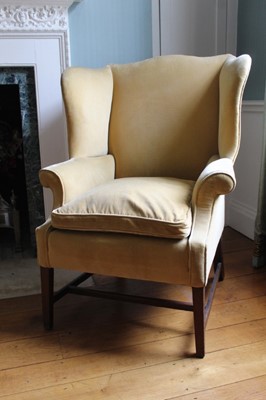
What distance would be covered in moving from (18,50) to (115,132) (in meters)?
0.67

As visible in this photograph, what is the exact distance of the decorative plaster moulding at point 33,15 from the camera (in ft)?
6.12

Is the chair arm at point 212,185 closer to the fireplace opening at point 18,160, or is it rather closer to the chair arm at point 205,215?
the chair arm at point 205,215

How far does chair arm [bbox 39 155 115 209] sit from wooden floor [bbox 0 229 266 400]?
0.48m

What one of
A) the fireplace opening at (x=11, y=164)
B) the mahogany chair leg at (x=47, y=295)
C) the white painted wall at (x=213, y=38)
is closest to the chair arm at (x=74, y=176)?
the mahogany chair leg at (x=47, y=295)

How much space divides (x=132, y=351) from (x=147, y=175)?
75cm

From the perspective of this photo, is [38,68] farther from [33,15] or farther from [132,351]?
[132,351]

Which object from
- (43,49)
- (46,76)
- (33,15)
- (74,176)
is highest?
(33,15)

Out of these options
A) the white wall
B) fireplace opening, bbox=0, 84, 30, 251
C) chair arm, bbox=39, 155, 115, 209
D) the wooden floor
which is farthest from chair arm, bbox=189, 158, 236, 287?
fireplace opening, bbox=0, 84, 30, 251

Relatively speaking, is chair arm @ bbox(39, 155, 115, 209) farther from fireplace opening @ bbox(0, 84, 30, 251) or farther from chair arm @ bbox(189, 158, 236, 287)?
fireplace opening @ bbox(0, 84, 30, 251)

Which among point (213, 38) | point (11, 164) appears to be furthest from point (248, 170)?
point (11, 164)

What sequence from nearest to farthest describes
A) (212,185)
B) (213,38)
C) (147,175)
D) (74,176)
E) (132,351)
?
(212,185) < (132,351) < (74,176) < (147,175) < (213,38)

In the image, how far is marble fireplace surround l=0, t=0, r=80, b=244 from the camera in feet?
6.22

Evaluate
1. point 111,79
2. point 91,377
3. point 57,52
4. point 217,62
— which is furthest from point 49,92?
point 91,377

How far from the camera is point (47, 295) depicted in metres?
1.41
